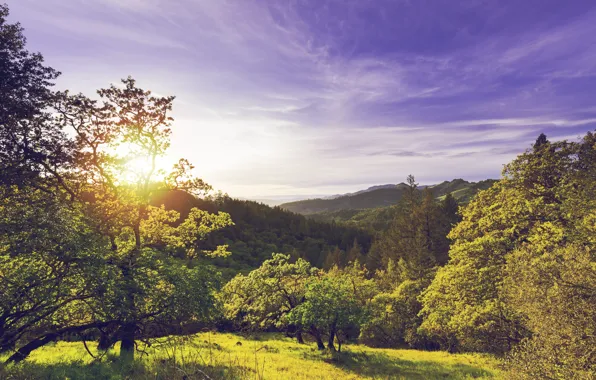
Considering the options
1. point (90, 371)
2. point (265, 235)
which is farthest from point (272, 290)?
point (265, 235)

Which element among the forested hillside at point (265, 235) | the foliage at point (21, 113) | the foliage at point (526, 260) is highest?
the foliage at point (21, 113)

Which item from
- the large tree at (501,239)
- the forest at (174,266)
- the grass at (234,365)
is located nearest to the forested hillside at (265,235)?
the grass at (234,365)

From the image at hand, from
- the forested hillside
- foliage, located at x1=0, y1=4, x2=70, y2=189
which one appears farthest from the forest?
the forested hillside

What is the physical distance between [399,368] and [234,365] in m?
15.0

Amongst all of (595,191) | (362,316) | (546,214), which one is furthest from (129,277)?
(595,191)

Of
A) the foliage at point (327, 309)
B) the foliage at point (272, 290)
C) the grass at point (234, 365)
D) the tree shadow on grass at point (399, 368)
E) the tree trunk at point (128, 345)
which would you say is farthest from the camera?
the foliage at point (272, 290)

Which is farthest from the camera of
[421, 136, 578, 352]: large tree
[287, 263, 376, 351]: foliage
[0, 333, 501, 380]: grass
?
A: [287, 263, 376, 351]: foliage

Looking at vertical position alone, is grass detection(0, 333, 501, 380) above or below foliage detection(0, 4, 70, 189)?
below

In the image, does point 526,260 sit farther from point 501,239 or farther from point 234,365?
point 234,365

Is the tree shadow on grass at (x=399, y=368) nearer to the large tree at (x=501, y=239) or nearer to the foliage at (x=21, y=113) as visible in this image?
the large tree at (x=501, y=239)

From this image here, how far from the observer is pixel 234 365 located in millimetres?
13352

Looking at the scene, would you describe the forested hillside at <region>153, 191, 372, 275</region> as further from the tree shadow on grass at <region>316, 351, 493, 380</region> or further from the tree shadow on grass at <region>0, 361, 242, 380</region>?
the tree shadow on grass at <region>0, 361, 242, 380</region>

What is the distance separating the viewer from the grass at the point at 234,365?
1122 centimetres

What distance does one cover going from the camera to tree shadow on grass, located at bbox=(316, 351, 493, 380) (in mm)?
20656
